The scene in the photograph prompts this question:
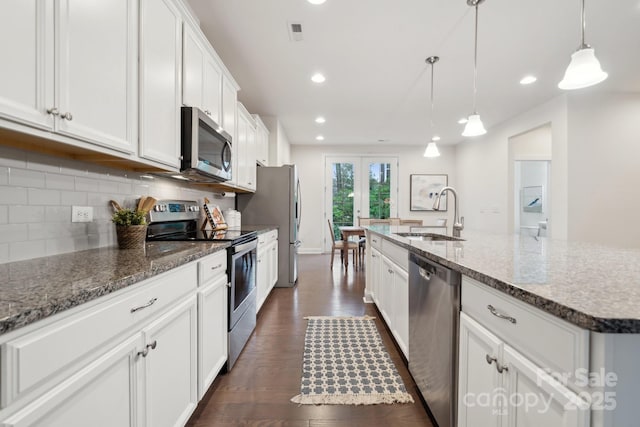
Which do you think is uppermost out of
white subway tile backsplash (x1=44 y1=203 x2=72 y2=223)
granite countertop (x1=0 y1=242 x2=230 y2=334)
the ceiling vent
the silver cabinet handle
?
the ceiling vent

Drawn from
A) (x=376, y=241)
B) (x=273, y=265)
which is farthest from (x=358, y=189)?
(x=376, y=241)

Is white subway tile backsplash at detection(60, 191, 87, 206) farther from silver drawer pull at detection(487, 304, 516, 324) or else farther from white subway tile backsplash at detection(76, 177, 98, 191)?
silver drawer pull at detection(487, 304, 516, 324)

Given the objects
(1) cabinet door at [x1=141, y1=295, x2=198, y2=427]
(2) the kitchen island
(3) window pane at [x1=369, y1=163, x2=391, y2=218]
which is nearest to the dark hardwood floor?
(1) cabinet door at [x1=141, y1=295, x2=198, y2=427]

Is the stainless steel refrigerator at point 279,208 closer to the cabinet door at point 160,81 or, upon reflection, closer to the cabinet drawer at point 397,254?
the cabinet drawer at point 397,254

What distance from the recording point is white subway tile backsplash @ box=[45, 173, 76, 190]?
51.1 inches

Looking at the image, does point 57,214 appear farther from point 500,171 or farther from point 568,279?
point 500,171

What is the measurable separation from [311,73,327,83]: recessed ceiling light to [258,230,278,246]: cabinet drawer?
74.9 inches

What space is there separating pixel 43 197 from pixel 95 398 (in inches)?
37.2

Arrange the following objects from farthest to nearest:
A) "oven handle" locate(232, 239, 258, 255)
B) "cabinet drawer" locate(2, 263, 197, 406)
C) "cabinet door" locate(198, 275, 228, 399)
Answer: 1. "oven handle" locate(232, 239, 258, 255)
2. "cabinet door" locate(198, 275, 228, 399)
3. "cabinet drawer" locate(2, 263, 197, 406)

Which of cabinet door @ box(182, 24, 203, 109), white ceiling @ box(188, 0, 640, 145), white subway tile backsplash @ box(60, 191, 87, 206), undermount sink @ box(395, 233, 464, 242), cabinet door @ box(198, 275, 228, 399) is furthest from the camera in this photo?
undermount sink @ box(395, 233, 464, 242)

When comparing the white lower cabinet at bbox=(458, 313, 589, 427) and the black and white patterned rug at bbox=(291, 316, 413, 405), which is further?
the black and white patterned rug at bbox=(291, 316, 413, 405)

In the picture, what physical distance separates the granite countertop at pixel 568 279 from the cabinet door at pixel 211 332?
118 cm

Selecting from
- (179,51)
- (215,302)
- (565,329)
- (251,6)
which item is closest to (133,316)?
(215,302)

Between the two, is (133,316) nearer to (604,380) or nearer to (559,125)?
(604,380)
